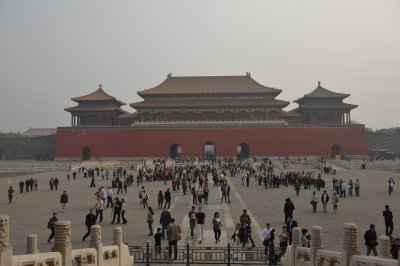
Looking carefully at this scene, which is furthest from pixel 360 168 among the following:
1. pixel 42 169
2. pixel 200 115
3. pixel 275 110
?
pixel 42 169

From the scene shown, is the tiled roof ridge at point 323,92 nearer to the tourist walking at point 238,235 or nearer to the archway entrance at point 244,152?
the archway entrance at point 244,152

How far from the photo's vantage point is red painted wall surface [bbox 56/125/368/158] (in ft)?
169

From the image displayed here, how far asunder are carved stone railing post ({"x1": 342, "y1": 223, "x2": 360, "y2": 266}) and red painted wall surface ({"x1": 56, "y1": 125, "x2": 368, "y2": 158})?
44.8 meters

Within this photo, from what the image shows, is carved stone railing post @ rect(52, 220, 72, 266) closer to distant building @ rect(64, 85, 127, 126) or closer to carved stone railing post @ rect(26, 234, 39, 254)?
carved stone railing post @ rect(26, 234, 39, 254)

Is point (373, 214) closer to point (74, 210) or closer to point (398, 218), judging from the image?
point (398, 218)

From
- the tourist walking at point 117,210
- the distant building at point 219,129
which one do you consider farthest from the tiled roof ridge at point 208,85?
the tourist walking at point 117,210

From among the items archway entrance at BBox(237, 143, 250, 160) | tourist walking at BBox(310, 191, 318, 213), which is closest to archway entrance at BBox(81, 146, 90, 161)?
archway entrance at BBox(237, 143, 250, 160)

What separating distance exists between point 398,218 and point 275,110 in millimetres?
38029

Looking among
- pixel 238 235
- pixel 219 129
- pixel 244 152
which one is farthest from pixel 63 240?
pixel 244 152

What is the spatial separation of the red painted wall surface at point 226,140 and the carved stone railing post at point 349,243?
1763 inches

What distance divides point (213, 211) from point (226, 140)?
35422mm

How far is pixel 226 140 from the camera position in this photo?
2044 inches

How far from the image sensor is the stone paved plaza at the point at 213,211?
1228cm

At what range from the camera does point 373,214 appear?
1569 centimetres
